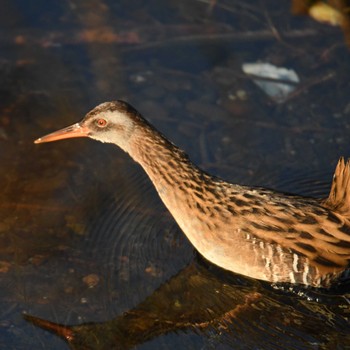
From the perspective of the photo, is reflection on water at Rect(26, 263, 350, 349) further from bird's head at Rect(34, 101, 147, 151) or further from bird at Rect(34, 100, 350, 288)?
bird's head at Rect(34, 101, 147, 151)

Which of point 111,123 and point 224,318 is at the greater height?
point 111,123

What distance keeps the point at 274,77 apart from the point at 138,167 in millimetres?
1450

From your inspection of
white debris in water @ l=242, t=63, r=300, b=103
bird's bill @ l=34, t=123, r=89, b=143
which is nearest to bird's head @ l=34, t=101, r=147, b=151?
bird's bill @ l=34, t=123, r=89, b=143

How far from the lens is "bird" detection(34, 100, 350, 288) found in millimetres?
5531

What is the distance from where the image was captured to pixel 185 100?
23.6 feet

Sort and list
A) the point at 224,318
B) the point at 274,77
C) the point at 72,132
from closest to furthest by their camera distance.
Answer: the point at 224,318
the point at 72,132
the point at 274,77

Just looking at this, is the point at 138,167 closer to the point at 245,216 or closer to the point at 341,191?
the point at 245,216

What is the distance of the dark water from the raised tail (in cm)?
52

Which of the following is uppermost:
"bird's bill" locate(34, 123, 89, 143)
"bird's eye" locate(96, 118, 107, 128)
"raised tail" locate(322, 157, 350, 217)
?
"raised tail" locate(322, 157, 350, 217)

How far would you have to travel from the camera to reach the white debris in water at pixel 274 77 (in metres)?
7.24

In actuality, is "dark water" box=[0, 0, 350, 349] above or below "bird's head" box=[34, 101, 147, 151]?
below

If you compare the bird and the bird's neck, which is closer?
the bird

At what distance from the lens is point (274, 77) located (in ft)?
24.2

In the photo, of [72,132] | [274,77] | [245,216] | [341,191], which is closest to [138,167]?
[72,132]
